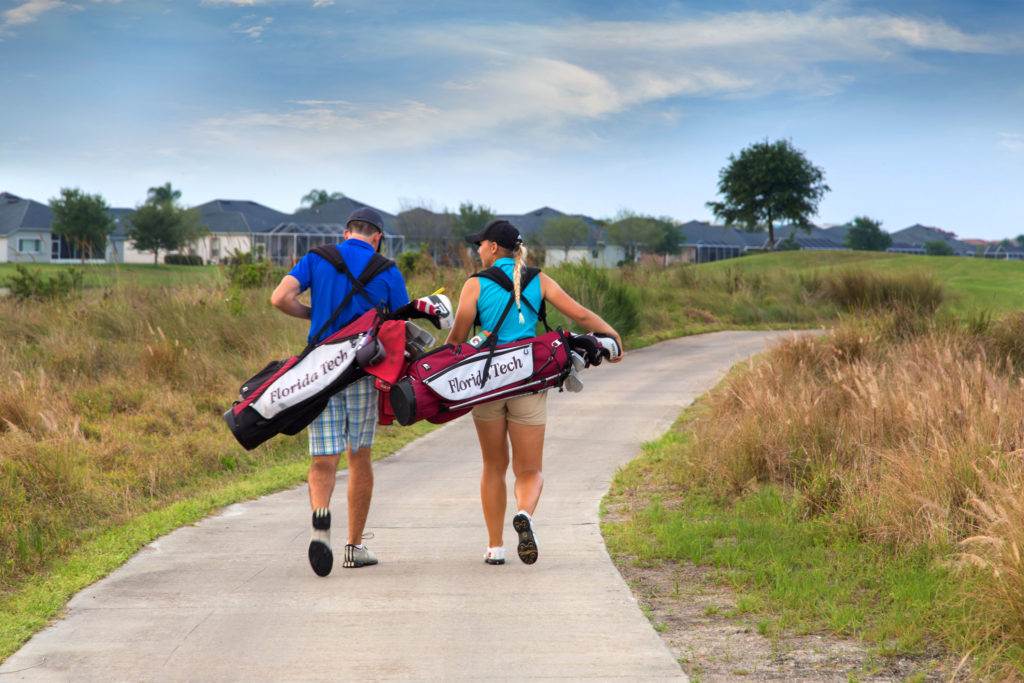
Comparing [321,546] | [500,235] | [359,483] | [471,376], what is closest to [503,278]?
[500,235]

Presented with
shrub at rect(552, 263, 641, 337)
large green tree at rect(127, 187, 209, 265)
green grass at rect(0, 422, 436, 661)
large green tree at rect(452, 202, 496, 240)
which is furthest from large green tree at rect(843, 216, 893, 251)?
green grass at rect(0, 422, 436, 661)

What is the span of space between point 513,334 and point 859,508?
2415 millimetres

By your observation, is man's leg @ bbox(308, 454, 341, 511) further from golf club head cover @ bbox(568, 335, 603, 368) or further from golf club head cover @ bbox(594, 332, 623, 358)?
golf club head cover @ bbox(594, 332, 623, 358)

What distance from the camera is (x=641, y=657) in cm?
421

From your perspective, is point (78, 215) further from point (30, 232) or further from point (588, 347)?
point (588, 347)

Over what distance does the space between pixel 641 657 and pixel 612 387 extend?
981 cm

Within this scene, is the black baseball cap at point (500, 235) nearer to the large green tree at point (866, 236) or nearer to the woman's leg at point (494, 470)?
the woman's leg at point (494, 470)

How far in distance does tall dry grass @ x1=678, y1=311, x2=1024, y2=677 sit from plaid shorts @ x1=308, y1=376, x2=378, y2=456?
9.70ft

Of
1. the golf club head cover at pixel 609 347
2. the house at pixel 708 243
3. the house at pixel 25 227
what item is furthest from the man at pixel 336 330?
the house at pixel 708 243

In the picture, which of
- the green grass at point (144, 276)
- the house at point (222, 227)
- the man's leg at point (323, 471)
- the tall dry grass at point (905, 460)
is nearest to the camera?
the tall dry grass at point (905, 460)

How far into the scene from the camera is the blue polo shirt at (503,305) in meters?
5.31

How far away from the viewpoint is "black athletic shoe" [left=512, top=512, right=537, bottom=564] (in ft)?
17.6

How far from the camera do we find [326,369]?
506 cm

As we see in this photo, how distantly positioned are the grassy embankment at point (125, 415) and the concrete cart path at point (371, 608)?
1.14 feet
